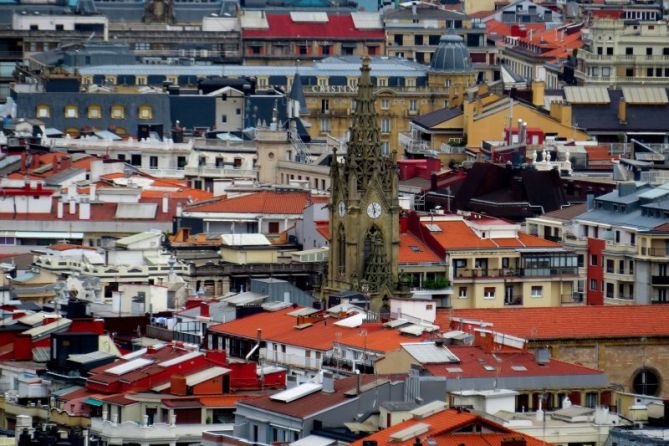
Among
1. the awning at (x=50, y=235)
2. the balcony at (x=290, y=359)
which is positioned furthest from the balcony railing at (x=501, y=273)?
the balcony at (x=290, y=359)

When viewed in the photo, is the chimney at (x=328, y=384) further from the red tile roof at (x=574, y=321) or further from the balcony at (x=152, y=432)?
the red tile roof at (x=574, y=321)

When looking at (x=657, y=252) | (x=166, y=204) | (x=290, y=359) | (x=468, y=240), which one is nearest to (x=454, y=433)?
(x=290, y=359)

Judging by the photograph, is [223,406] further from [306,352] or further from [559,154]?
[559,154]

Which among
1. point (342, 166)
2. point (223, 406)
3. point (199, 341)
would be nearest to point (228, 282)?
point (342, 166)

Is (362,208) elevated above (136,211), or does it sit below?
above

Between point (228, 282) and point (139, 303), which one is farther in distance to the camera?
point (228, 282)

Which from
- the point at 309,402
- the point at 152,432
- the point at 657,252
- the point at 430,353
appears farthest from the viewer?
the point at 657,252

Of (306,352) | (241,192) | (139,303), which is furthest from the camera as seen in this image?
(241,192)

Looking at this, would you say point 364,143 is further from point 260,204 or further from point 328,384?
point 328,384
